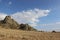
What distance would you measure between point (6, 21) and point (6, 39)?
98.0 metres

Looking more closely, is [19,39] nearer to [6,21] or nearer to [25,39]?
[25,39]

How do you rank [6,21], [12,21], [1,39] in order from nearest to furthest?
[1,39]
[6,21]
[12,21]

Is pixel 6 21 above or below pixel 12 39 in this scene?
above

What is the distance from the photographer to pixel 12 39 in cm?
2659

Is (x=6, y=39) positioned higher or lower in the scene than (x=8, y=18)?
lower

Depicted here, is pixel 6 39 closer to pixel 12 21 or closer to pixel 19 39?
pixel 19 39

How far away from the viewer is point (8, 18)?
4958 inches

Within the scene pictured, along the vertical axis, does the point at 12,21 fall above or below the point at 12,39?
above

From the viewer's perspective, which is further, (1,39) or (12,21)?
(12,21)

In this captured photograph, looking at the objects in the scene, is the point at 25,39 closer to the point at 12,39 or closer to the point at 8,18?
the point at 12,39

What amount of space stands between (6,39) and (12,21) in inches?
4155

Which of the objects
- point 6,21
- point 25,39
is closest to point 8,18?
point 6,21

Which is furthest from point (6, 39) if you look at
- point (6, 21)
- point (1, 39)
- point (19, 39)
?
point (6, 21)

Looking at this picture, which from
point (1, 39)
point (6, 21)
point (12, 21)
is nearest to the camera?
point (1, 39)
